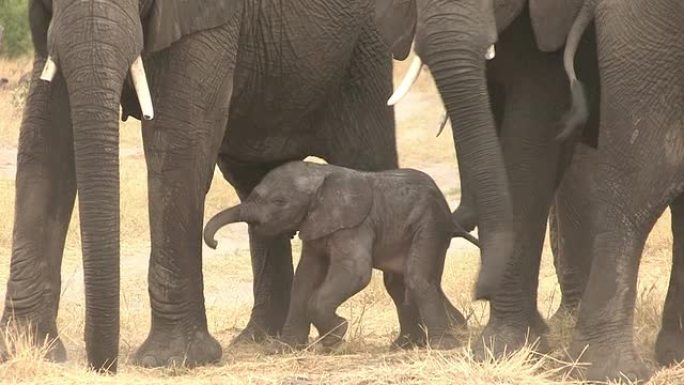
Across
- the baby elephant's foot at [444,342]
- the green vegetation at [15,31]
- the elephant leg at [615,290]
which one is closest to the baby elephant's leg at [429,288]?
the baby elephant's foot at [444,342]

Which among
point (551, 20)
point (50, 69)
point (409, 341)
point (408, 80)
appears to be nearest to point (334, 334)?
point (409, 341)

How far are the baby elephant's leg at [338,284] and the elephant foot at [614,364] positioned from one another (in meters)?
1.09

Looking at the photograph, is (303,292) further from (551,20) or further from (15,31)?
(15,31)

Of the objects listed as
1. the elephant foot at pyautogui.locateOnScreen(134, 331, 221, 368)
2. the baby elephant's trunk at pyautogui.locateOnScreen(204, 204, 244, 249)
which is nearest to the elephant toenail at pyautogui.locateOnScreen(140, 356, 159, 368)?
the elephant foot at pyautogui.locateOnScreen(134, 331, 221, 368)

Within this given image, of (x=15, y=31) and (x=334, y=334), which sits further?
(x=15, y=31)

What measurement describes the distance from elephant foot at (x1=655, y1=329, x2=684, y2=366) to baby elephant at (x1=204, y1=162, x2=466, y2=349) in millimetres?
846

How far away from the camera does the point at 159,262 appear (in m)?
6.89

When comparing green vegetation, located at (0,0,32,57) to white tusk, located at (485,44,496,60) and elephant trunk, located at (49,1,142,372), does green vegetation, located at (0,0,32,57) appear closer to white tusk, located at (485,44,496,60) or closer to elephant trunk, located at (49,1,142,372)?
elephant trunk, located at (49,1,142,372)

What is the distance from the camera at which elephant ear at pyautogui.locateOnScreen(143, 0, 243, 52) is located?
6.55m

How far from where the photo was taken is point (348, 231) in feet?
23.5

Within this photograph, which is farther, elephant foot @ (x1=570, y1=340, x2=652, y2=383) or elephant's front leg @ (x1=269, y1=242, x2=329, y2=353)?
elephant's front leg @ (x1=269, y1=242, x2=329, y2=353)

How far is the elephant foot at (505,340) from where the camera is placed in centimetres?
679

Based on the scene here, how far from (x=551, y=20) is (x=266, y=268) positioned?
213 cm

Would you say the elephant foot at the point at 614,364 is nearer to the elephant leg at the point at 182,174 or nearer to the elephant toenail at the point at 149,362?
the elephant leg at the point at 182,174
